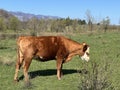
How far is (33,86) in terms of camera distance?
1252cm

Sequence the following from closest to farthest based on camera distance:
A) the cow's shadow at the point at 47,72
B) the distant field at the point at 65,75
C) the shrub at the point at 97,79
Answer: the shrub at the point at 97,79
the distant field at the point at 65,75
the cow's shadow at the point at 47,72

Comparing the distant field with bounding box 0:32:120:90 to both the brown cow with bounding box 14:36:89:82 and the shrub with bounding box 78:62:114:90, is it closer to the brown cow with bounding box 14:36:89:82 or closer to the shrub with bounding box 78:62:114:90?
the shrub with bounding box 78:62:114:90

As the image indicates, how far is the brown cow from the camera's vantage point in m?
13.5

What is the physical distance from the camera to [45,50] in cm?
1383

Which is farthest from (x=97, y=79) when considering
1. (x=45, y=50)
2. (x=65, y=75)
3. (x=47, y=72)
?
(x=47, y=72)

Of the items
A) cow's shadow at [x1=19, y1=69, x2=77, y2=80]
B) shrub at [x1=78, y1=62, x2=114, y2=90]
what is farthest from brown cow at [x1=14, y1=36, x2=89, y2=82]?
shrub at [x1=78, y1=62, x2=114, y2=90]

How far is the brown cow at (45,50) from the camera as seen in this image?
13.5m

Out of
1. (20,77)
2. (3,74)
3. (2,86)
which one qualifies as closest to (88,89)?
(2,86)

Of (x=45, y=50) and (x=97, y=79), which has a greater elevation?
(x=45, y=50)

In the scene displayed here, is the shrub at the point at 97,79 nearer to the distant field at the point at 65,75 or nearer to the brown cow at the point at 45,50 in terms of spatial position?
the distant field at the point at 65,75

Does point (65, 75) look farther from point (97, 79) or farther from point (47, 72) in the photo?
point (97, 79)

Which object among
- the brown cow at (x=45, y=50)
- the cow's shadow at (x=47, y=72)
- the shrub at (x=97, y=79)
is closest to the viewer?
the shrub at (x=97, y=79)

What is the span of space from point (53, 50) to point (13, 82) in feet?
6.40

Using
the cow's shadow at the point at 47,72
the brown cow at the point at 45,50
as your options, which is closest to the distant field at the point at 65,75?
the cow's shadow at the point at 47,72
